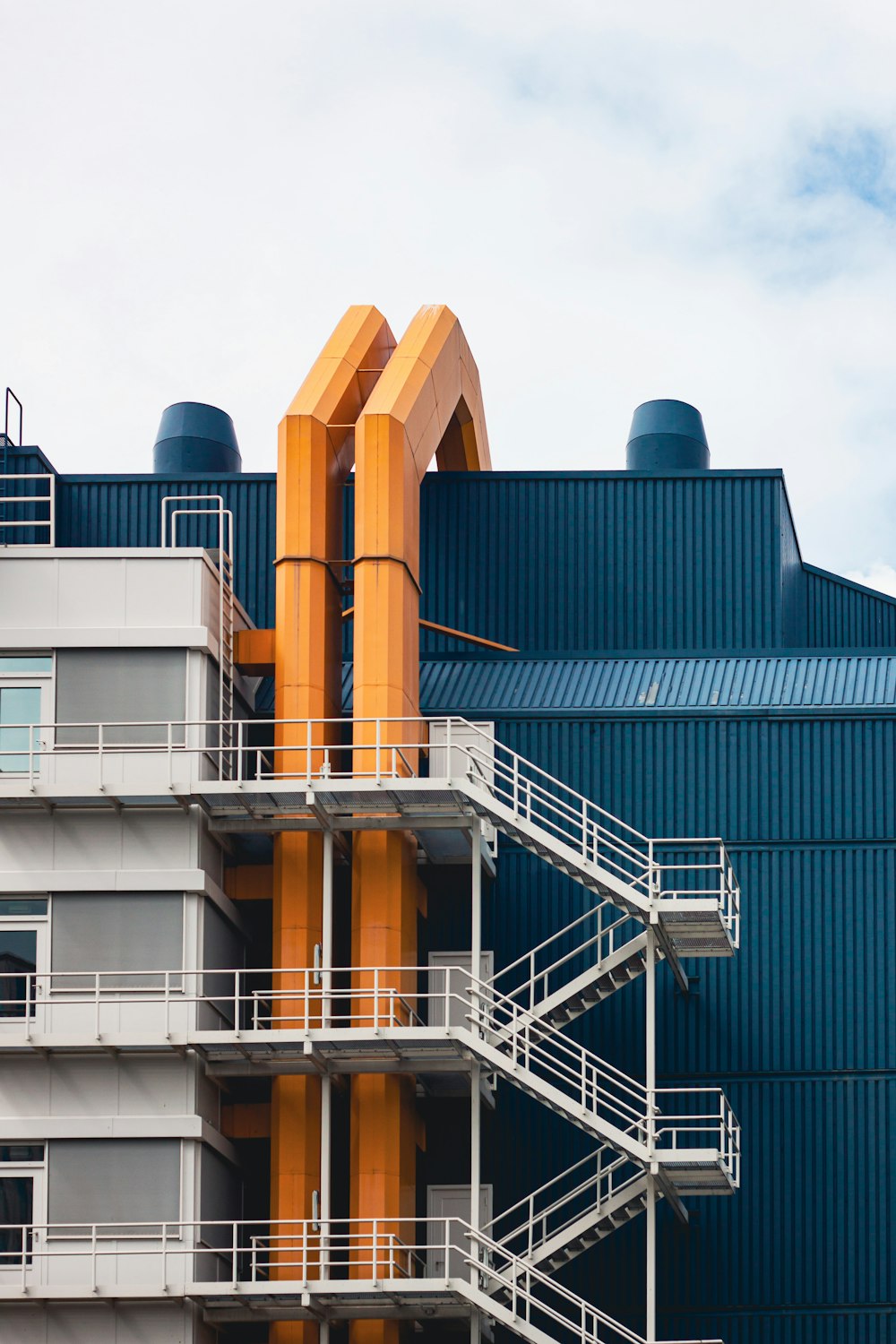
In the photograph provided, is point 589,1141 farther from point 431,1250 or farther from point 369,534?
point 369,534

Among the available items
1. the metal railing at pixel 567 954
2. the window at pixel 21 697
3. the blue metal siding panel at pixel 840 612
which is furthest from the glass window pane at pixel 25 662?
the blue metal siding panel at pixel 840 612

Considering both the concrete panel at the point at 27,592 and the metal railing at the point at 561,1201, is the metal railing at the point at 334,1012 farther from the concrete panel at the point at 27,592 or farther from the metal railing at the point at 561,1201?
the concrete panel at the point at 27,592

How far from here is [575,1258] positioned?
5400cm

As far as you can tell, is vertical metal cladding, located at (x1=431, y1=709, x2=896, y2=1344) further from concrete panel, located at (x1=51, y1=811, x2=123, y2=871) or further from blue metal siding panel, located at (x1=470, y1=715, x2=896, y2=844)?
concrete panel, located at (x1=51, y1=811, x2=123, y2=871)

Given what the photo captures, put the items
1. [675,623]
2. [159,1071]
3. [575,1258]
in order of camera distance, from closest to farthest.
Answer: [159,1071]
[575,1258]
[675,623]

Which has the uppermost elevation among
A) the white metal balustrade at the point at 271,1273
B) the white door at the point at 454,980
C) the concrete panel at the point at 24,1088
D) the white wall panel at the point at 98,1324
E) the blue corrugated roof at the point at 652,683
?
the blue corrugated roof at the point at 652,683

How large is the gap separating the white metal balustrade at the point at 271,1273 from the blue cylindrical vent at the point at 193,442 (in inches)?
1075

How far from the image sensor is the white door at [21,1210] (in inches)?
1934

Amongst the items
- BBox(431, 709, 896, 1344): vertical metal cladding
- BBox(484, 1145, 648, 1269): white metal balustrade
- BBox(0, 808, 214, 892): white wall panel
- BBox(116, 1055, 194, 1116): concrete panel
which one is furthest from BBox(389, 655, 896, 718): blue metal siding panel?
BBox(116, 1055, 194, 1116): concrete panel

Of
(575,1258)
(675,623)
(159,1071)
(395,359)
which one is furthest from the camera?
(675,623)

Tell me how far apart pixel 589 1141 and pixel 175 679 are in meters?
14.3

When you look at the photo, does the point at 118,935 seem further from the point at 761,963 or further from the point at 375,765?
the point at 761,963

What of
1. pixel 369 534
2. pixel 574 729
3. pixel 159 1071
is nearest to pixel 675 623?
pixel 574 729

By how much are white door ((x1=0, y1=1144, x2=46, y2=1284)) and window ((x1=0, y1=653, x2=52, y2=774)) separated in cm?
851
